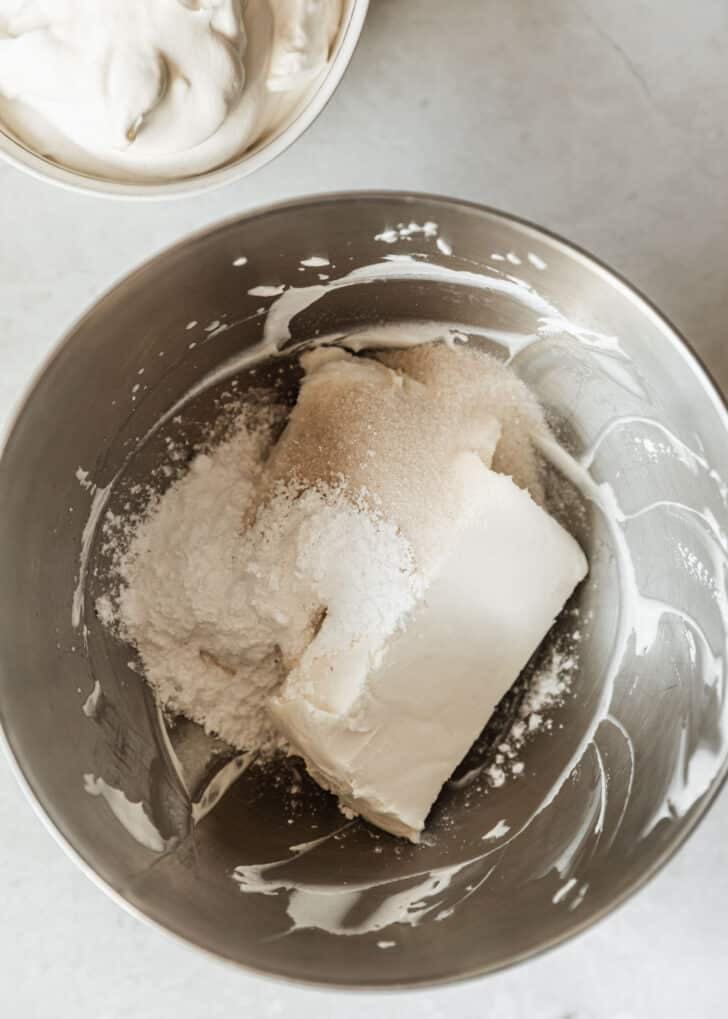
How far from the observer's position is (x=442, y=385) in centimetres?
90

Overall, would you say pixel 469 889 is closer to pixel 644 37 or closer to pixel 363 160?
pixel 363 160

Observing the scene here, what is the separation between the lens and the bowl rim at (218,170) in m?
0.76

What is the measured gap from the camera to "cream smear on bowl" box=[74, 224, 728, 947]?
794 millimetres

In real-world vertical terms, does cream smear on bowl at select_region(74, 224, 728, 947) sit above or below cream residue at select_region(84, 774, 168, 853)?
above

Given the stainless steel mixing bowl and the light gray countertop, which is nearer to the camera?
the stainless steel mixing bowl

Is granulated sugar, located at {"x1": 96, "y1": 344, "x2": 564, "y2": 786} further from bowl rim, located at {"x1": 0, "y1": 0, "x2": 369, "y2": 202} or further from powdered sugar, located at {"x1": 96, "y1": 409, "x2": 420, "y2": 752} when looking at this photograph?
bowl rim, located at {"x1": 0, "y1": 0, "x2": 369, "y2": 202}

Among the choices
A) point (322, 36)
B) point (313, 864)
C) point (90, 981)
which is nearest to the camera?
point (322, 36)

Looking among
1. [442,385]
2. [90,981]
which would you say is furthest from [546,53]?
[90,981]

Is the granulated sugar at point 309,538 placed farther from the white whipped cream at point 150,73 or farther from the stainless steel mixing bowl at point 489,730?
the white whipped cream at point 150,73

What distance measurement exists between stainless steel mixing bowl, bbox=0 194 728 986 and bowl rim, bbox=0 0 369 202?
8 centimetres

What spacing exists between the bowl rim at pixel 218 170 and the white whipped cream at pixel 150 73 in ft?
0.04

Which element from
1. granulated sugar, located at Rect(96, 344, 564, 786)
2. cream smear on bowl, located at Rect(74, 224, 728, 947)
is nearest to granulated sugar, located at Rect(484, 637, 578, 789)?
cream smear on bowl, located at Rect(74, 224, 728, 947)

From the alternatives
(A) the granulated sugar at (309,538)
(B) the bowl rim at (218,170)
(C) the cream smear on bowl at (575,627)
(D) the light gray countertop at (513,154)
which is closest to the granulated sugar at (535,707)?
(C) the cream smear on bowl at (575,627)

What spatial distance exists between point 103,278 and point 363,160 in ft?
0.97
